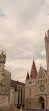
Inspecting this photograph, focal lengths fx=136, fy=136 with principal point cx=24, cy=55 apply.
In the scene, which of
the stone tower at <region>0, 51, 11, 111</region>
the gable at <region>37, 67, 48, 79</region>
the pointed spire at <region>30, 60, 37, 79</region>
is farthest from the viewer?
the pointed spire at <region>30, 60, 37, 79</region>

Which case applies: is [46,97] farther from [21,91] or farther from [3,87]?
[3,87]

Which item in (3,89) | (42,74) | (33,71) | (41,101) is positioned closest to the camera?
(3,89)

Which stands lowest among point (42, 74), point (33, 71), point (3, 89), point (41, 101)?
point (41, 101)

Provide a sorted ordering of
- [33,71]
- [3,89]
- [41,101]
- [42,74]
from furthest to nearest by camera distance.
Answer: [33,71] → [42,74] → [41,101] → [3,89]

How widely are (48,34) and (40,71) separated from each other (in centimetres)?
→ 1366

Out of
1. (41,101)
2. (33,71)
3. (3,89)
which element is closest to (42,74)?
(33,71)

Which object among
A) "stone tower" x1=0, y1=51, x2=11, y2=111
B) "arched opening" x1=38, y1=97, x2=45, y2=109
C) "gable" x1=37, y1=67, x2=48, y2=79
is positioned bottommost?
"arched opening" x1=38, y1=97, x2=45, y2=109

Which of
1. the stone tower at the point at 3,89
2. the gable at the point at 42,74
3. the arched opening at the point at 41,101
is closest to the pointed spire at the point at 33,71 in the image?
the gable at the point at 42,74

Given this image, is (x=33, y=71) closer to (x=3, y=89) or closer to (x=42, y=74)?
(x=42, y=74)

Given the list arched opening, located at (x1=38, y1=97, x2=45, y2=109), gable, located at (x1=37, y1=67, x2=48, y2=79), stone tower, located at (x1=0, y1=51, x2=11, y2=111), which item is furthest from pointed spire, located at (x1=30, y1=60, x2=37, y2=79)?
stone tower, located at (x1=0, y1=51, x2=11, y2=111)

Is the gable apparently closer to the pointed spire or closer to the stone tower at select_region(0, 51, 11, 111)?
the pointed spire

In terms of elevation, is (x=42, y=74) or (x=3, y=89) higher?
(x=42, y=74)

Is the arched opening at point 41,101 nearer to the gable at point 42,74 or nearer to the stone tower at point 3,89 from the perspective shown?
the gable at point 42,74

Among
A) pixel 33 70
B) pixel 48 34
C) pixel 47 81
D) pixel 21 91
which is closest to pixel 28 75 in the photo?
pixel 33 70
